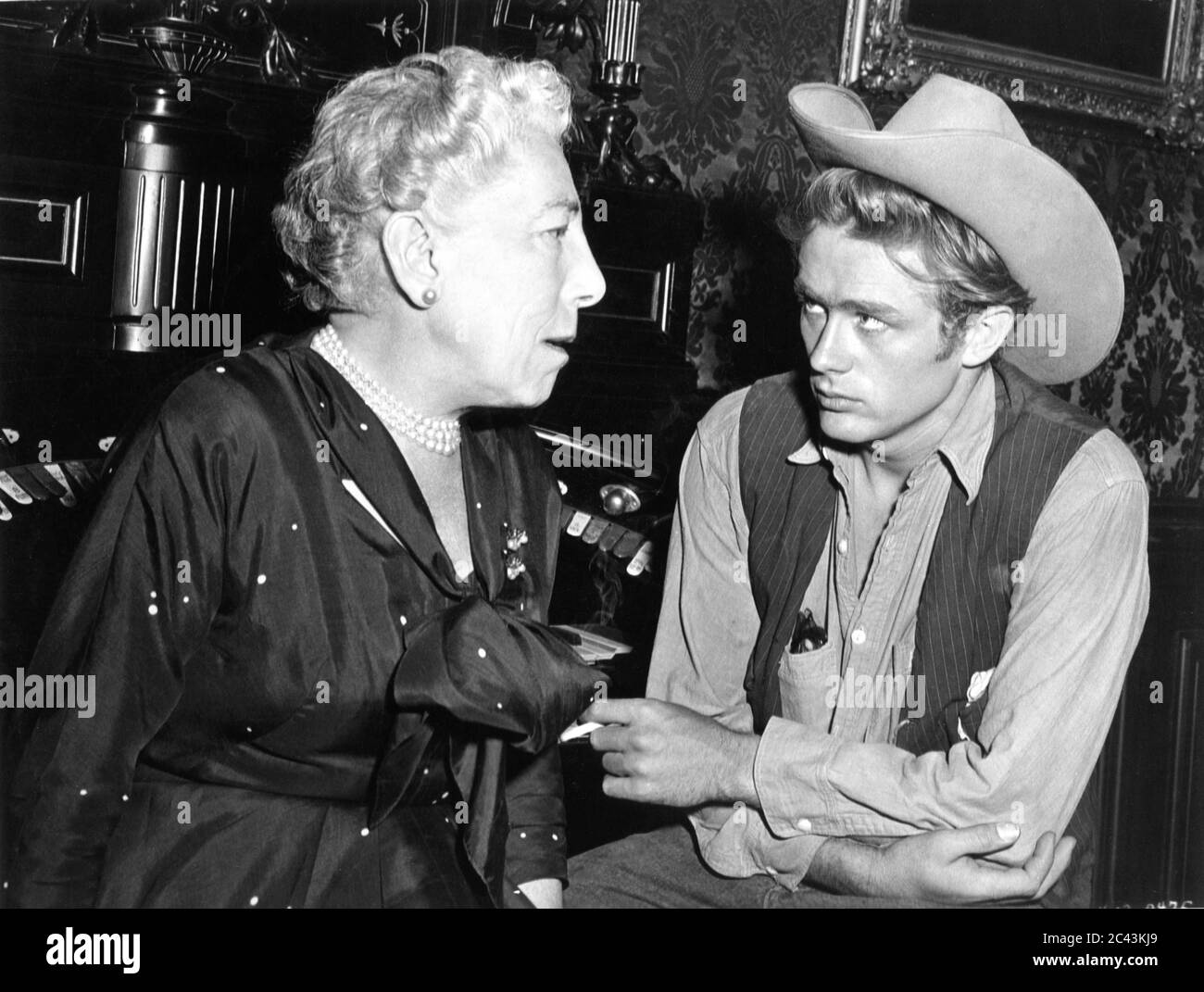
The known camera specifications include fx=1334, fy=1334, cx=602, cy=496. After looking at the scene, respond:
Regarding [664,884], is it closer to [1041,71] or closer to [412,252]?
[412,252]

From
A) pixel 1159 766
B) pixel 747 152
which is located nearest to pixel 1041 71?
pixel 747 152

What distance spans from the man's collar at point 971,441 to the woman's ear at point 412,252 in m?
0.73

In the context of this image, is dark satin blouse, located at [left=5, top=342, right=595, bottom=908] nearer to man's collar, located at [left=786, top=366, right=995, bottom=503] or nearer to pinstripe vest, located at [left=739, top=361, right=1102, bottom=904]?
pinstripe vest, located at [left=739, top=361, right=1102, bottom=904]

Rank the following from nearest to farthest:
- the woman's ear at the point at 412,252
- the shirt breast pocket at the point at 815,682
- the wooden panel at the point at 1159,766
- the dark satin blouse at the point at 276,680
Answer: the dark satin blouse at the point at 276,680 < the woman's ear at the point at 412,252 < the shirt breast pocket at the point at 815,682 < the wooden panel at the point at 1159,766

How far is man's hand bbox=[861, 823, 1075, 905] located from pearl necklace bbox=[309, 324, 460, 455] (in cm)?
80

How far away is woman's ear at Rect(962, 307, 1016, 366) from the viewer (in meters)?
1.87

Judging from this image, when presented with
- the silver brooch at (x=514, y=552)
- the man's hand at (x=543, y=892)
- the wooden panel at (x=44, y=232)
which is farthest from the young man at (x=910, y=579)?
the wooden panel at (x=44, y=232)

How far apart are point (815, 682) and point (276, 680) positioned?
0.81m

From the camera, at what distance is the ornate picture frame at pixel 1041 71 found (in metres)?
3.30

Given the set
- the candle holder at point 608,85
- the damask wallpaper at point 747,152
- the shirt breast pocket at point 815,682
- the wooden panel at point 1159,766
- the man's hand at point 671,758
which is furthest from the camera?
the wooden panel at point 1159,766

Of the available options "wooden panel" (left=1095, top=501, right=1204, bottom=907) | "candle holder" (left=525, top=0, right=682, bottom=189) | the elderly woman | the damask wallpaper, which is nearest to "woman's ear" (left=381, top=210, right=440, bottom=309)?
the elderly woman

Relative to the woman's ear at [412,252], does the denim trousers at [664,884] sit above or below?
below

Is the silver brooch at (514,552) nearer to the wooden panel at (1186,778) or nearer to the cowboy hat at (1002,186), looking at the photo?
the cowboy hat at (1002,186)

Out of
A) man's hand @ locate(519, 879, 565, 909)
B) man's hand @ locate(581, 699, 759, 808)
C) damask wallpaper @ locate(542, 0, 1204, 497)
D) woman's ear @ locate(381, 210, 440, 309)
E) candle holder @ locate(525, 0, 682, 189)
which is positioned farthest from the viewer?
damask wallpaper @ locate(542, 0, 1204, 497)
